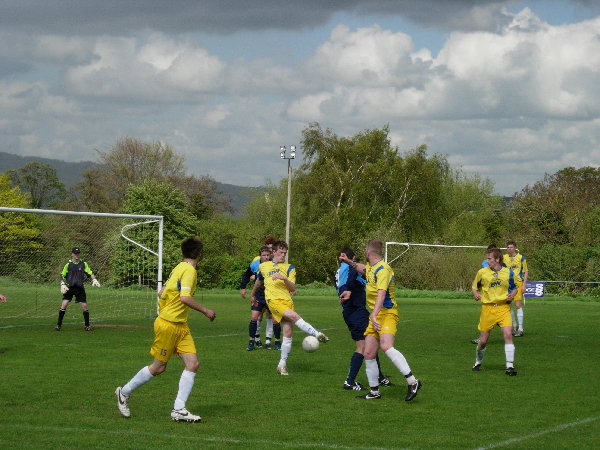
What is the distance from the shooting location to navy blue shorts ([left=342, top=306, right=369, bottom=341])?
1283 cm

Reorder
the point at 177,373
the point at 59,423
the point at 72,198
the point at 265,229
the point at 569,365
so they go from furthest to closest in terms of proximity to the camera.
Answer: the point at 72,198
the point at 265,229
the point at 569,365
the point at 177,373
the point at 59,423

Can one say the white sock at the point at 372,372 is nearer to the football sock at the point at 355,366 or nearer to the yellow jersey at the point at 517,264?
the football sock at the point at 355,366

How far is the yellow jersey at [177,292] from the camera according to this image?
10070 millimetres

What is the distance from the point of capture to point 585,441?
9.16m

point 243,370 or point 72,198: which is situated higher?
point 72,198

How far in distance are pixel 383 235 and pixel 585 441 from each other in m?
58.7

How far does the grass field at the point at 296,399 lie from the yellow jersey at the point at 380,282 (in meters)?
1.29

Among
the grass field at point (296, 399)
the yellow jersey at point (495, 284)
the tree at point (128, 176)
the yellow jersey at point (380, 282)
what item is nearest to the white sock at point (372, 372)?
the grass field at point (296, 399)

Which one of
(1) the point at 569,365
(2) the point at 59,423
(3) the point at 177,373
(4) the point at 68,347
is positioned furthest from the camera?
(4) the point at 68,347

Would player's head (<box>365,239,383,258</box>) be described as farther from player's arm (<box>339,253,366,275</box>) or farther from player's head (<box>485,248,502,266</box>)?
player's head (<box>485,248,502,266</box>)

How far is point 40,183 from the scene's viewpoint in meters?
115

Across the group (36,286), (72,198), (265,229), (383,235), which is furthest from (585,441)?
(72,198)

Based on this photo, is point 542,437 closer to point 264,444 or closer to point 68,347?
point 264,444

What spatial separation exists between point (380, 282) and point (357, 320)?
1604 mm
